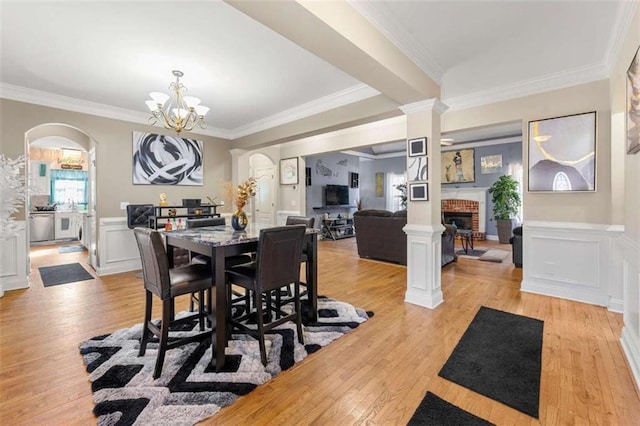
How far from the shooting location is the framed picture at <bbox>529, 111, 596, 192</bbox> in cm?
313

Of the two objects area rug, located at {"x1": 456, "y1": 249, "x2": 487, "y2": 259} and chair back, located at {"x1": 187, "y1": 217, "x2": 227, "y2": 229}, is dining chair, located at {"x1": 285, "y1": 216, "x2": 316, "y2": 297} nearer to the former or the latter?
chair back, located at {"x1": 187, "y1": 217, "x2": 227, "y2": 229}

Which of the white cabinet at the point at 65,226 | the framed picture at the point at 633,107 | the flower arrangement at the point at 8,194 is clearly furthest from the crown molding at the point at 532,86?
the white cabinet at the point at 65,226

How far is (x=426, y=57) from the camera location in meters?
2.84

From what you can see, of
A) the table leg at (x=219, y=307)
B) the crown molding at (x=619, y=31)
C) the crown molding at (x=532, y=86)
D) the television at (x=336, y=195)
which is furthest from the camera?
the television at (x=336, y=195)

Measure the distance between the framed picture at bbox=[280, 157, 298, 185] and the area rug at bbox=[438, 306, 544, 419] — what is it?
5.49 metres

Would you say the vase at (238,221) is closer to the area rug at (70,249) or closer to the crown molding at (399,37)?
the crown molding at (399,37)

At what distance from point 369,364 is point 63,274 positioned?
5.11 meters

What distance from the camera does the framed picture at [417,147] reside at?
10.5 ft

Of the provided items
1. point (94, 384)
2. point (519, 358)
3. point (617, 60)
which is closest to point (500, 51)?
point (617, 60)

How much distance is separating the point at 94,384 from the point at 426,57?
379cm

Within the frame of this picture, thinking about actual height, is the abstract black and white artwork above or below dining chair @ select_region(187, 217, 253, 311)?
above

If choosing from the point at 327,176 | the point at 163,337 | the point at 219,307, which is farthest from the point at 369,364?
the point at 327,176

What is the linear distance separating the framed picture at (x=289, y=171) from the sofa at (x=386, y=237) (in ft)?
8.31

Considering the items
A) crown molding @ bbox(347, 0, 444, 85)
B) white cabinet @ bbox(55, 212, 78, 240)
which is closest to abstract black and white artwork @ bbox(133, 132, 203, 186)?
crown molding @ bbox(347, 0, 444, 85)
